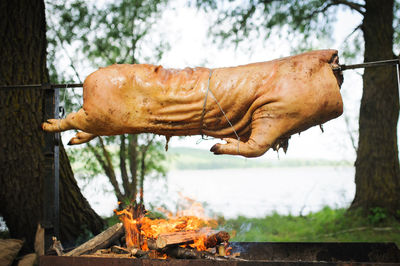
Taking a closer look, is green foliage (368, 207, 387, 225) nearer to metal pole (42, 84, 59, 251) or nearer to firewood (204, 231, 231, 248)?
firewood (204, 231, 231, 248)

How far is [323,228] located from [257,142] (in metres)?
4.18

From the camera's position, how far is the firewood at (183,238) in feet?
9.92

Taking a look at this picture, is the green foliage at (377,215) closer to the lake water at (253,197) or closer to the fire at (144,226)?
the lake water at (253,197)

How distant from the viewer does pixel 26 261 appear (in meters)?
4.22

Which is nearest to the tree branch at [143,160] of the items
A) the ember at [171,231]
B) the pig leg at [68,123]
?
the ember at [171,231]

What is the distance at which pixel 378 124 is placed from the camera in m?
6.23

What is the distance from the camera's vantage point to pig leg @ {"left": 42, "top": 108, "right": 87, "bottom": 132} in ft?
10.1

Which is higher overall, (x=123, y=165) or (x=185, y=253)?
(x=123, y=165)

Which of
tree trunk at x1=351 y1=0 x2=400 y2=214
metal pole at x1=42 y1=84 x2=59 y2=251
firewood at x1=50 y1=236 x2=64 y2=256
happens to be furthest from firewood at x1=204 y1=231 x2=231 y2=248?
tree trunk at x1=351 y1=0 x2=400 y2=214

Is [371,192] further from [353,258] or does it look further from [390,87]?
[353,258]

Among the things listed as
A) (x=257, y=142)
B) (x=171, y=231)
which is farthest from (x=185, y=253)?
(x=257, y=142)

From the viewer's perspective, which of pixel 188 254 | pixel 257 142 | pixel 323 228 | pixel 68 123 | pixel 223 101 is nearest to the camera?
pixel 257 142

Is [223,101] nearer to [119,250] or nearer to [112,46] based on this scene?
[119,250]

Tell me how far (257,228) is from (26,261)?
3.74 metres
